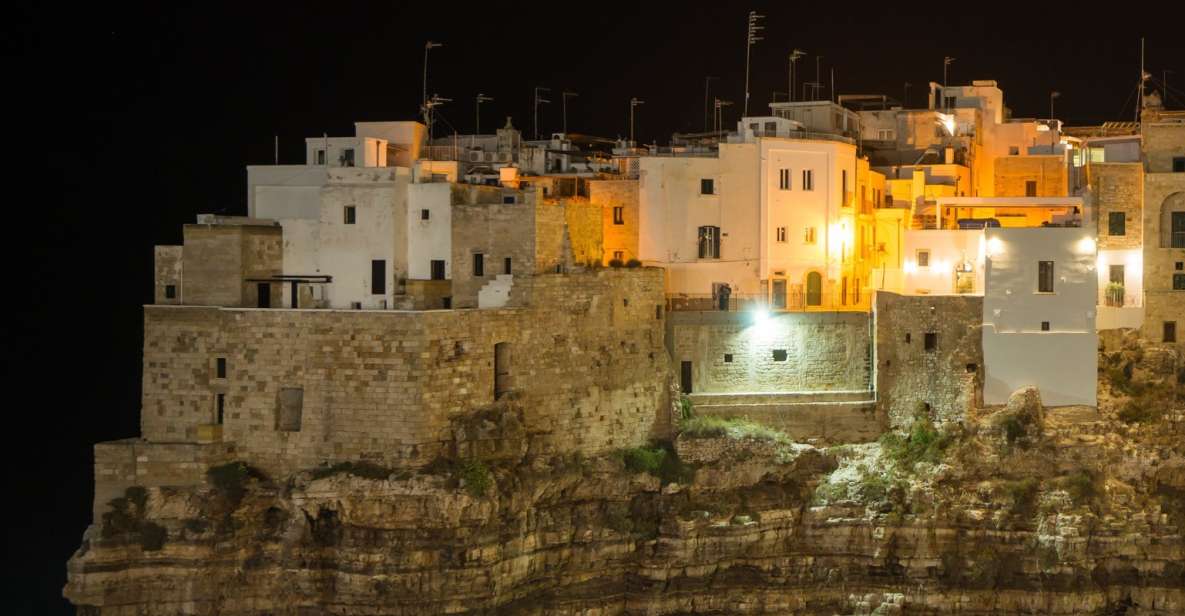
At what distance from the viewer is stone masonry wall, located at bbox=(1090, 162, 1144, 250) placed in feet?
168

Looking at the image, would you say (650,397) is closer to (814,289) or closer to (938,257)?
(814,289)

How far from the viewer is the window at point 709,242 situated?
52938mm

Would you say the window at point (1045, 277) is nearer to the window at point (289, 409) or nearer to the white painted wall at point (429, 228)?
the white painted wall at point (429, 228)

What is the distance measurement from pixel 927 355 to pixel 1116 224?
5.58 metres

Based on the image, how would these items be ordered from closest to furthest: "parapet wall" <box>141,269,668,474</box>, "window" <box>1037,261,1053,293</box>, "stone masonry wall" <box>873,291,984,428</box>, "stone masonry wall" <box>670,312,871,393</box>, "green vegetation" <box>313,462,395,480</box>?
"green vegetation" <box>313,462,395,480</box>, "parapet wall" <box>141,269,668,474</box>, "window" <box>1037,261,1053,293</box>, "stone masonry wall" <box>873,291,984,428</box>, "stone masonry wall" <box>670,312,871,393</box>

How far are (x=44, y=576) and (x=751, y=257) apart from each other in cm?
2332

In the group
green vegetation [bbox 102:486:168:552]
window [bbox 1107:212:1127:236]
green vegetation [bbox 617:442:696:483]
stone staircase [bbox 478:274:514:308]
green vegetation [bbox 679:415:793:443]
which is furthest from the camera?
window [bbox 1107:212:1127:236]

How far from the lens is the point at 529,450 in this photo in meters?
47.3

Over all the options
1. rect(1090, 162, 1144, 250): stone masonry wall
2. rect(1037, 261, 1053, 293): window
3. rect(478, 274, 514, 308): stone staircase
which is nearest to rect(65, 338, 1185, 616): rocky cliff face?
rect(1037, 261, 1053, 293): window

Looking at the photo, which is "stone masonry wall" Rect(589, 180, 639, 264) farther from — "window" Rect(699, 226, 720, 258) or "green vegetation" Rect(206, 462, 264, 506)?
"green vegetation" Rect(206, 462, 264, 506)

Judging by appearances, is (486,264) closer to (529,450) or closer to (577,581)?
(529,450)

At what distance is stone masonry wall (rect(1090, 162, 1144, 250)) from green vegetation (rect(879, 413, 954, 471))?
6077 mm

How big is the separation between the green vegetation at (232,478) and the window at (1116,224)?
20.8 meters

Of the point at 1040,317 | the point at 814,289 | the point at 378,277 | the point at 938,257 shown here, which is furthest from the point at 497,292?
the point at 1040,317
